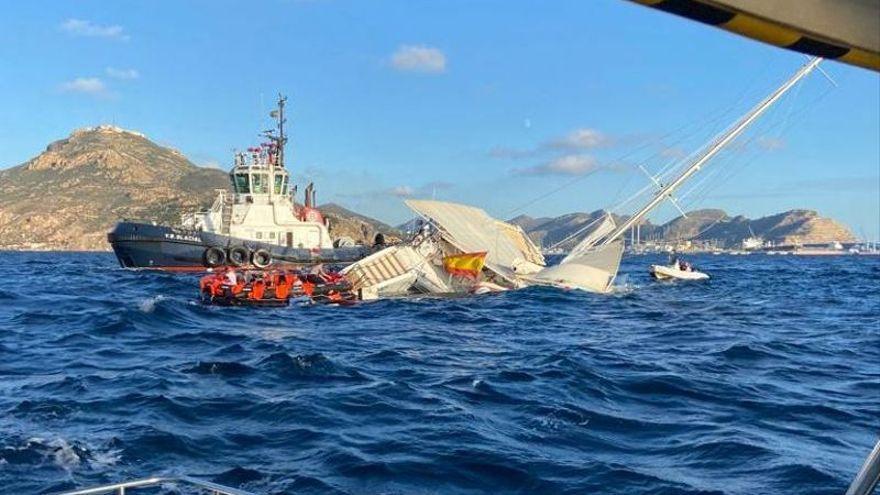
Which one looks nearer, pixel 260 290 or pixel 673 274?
pixel 260 290

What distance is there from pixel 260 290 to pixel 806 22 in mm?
29338

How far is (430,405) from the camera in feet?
40.5

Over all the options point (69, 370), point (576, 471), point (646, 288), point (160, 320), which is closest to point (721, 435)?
point (576, 471)

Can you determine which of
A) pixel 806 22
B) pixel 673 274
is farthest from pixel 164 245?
pixel 806 22

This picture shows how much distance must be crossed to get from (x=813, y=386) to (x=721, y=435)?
570 cm

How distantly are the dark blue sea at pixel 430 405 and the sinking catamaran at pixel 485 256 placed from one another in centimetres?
1341

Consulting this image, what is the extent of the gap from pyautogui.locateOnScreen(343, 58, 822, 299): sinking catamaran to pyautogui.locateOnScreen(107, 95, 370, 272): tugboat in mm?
16264

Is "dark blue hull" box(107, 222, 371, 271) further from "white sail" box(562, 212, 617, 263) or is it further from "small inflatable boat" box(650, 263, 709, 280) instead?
"small inflatable boat" box(650, 263, 709, 280)

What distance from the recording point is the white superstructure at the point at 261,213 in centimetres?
6153

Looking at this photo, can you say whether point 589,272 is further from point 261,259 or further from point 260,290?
point 261,259

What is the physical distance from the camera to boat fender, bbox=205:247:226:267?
55531mm

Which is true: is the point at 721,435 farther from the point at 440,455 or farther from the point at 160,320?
the point at 160,320

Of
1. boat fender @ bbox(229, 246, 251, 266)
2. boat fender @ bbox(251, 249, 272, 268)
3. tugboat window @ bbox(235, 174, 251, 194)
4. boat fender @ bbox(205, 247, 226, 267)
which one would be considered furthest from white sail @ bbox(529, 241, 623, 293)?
tugboat window @ bbox(235, 174, 251, 194)

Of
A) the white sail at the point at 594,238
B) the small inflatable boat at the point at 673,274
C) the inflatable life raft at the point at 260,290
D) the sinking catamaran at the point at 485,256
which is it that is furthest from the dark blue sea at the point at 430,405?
the small inflatable boat at the point at 673,274
